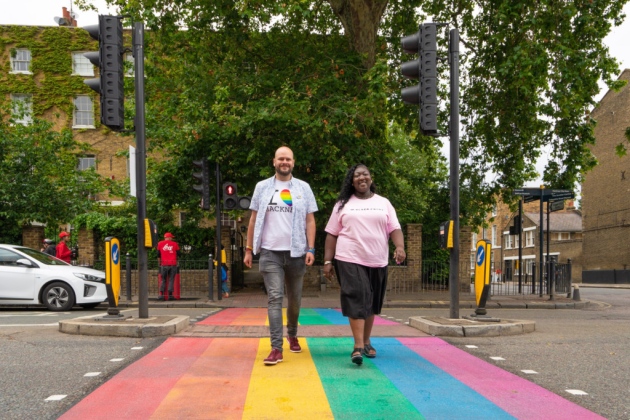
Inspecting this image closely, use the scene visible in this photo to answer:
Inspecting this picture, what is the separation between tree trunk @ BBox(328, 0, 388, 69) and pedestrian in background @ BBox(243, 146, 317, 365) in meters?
11.5

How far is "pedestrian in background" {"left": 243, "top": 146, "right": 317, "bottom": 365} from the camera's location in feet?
16.9

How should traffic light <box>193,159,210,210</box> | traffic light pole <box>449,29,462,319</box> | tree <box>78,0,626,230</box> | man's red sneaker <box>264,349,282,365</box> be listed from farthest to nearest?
traffic light <box>193,159,210,210</box>, tree <box>78,0,626,230</box>, traffic light pole <box>449,29,462,319</box>, man's red sneaker <box>264,349,282,365</box>

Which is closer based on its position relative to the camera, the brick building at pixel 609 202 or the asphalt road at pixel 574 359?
the asphalt road at pixel 574 359

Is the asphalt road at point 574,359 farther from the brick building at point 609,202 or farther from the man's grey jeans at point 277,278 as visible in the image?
the brick building at point 609,202

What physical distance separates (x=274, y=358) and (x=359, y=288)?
0.95 metres

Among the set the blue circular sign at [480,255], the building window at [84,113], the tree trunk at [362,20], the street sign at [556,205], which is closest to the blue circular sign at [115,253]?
the blue circular sign at [480,255]

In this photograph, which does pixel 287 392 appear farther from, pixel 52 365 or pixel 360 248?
pixel 52 365

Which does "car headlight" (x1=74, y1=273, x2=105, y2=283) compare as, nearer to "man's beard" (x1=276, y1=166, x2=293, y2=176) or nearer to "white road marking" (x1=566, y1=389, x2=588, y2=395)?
"man's beard" (x1=276, y1=166, x2=293, y2=176)

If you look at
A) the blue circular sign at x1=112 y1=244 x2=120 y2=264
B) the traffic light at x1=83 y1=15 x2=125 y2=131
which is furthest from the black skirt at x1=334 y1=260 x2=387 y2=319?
the blue circular sign at x1=112 y1=244 x2=120 y2=264

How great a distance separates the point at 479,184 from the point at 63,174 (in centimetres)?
1431

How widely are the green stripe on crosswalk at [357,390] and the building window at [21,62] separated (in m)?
31.4

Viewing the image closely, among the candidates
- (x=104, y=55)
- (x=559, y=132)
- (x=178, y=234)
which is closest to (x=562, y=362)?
(x=104, y=55)

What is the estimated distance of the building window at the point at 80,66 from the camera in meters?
31.7

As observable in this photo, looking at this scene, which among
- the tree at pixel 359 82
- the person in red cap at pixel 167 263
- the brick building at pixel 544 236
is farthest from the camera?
the brick building at pixel 544 236
